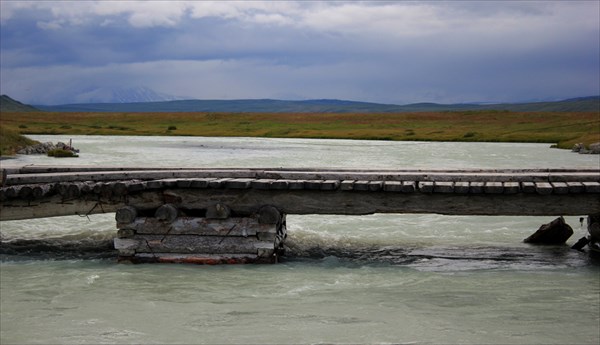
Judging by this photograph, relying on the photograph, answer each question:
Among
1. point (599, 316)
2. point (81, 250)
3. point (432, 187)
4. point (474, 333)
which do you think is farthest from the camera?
point (81, 250)

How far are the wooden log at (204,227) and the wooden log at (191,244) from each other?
3.3 inches

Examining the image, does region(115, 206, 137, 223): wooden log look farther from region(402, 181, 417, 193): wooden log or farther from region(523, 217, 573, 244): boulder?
region(523, 217, 573, 244): boulder

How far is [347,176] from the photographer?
42.6ft

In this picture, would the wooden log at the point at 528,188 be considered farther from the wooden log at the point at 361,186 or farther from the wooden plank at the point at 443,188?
the wooden log at the point at 361,186

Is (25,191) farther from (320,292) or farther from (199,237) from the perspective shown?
(320,292)

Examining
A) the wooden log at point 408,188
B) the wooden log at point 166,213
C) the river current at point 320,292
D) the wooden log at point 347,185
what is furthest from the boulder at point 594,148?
the wooden log at point 166,213

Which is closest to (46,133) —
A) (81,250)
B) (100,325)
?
(81,250)

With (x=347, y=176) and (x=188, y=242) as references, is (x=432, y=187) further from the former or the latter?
(x=188, y=242)

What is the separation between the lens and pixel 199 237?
12.5m

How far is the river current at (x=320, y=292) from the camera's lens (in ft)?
29.7

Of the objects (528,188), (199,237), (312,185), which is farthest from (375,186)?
(199,237)

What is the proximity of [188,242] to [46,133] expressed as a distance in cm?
6653

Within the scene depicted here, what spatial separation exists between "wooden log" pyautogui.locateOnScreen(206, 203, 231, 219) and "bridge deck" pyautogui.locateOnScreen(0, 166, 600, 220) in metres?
0.17

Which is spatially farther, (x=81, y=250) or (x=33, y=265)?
(x=81, y=250)
